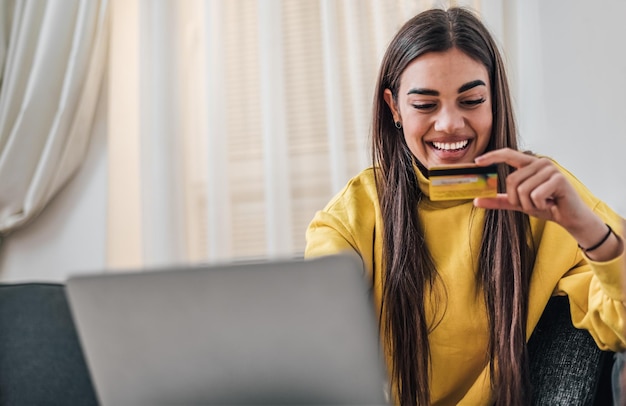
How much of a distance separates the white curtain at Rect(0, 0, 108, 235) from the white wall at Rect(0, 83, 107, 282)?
1.7 inches

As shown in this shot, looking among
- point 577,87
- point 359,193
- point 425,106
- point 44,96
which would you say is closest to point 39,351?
point 359,193

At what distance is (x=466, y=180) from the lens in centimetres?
109

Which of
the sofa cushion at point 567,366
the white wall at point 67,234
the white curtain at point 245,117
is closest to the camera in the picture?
the sofa cushion at point 567,366

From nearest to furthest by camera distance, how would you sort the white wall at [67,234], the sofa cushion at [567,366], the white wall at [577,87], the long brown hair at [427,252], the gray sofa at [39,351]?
the sofa cushion at [567,366], the long brown hair at [427,252], the gray sofa at [39,351], the white wall at [577,87], the white wall at [67,234]

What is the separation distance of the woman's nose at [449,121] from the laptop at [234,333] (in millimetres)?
736

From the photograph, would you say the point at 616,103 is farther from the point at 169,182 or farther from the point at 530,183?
the point at 169,182

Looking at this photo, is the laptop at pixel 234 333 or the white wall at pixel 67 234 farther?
the white wall at pixel 67 234

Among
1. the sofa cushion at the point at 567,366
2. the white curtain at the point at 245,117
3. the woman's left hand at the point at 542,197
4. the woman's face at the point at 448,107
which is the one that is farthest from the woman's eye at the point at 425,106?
the white curtain at the point at 245,117

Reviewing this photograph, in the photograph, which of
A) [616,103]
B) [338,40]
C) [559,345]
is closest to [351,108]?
[338,40]

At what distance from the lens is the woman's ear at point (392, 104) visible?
1567 millimetres

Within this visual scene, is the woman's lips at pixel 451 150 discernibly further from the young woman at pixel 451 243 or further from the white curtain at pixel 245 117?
the white curtain at pixel 245 117

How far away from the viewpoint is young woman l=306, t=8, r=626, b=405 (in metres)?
1.40

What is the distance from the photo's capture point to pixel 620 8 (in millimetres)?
2057

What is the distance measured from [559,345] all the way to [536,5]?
1.14 meters
